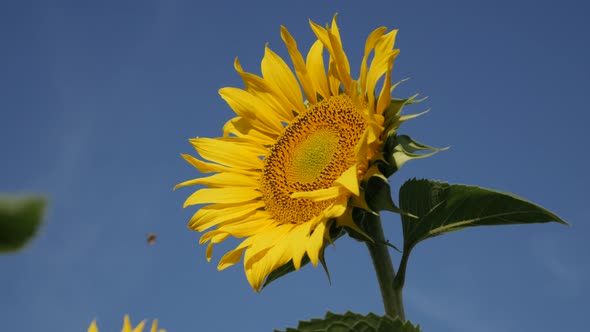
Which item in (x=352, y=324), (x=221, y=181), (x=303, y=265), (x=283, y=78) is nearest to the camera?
(x=352, y=324)

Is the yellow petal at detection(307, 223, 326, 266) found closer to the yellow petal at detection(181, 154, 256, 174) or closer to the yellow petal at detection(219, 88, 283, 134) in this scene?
the yellow petal at detection(181, 154, 256, 174)

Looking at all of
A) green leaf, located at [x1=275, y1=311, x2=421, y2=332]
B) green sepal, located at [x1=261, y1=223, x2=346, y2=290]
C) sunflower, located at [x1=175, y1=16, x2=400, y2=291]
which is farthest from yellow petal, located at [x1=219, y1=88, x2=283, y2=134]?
Answer: green leaf, located at [x1=275, y1=311, x2=421, y2=332]

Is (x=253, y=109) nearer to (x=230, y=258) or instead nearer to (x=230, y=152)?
(x=230, y=152)

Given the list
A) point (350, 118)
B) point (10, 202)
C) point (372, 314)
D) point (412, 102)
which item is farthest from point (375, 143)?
point (10, 202)

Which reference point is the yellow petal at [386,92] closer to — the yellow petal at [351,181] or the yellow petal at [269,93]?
the yellow petal at [351,181]

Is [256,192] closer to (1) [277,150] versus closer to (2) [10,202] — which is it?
(1) [277,150]

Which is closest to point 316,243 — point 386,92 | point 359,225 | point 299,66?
point 359,225
